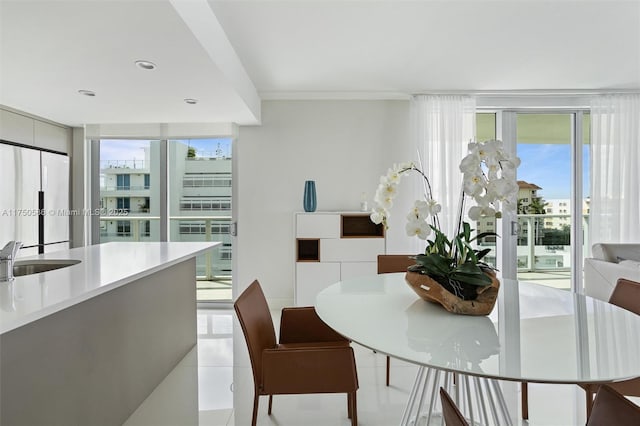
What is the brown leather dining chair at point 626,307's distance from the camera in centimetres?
149

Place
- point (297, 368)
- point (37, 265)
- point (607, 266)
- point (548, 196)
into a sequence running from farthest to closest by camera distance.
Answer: point (548, 196) < point (607, 266) < point (37, 265) < point (297, 368)

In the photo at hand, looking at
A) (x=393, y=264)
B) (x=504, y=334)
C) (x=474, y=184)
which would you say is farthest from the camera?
(x=393, y=264)

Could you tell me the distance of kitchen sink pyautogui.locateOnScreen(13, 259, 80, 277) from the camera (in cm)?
212

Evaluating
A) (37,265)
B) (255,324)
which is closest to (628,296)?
(255,324)

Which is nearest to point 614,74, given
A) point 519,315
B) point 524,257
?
point 524,257

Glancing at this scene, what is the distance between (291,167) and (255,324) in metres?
2.86

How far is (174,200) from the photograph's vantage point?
445 centimetres

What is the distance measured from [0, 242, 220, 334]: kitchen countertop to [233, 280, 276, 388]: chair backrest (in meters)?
0.54

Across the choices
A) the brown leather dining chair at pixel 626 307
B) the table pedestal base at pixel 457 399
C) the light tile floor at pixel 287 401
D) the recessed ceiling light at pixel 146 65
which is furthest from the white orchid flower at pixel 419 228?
the recessed ceiling light at pixel 146 65

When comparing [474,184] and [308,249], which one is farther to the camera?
[308,249]

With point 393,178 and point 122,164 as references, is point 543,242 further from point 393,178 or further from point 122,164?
point 122,164

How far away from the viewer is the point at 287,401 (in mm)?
2244

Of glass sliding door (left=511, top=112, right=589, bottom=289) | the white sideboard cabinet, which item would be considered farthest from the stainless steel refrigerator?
glass sliding door (left=511, top=112, right=589, bottom=289)

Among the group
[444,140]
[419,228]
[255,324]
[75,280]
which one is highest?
[444,140]
